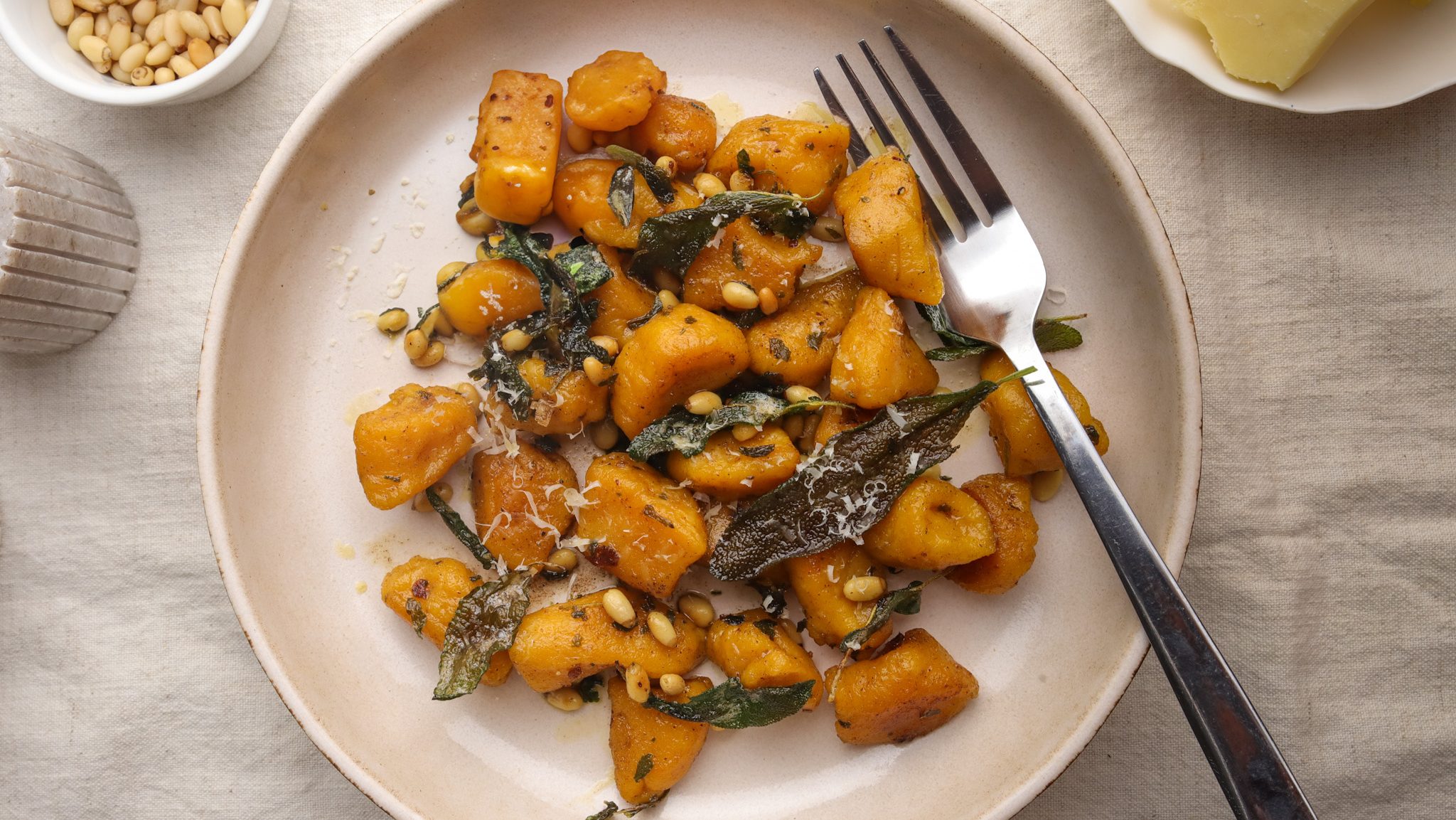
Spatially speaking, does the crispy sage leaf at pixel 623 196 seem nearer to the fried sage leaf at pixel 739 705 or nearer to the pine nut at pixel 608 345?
the pine nut at pixel 608 345

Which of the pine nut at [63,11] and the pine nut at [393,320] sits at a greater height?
the pine nut at [63,11]

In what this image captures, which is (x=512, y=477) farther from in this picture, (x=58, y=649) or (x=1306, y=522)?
(x=1306, y=522)

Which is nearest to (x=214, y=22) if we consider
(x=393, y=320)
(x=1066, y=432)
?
(x=393, y=320)

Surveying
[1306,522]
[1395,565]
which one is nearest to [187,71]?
[1306,522]

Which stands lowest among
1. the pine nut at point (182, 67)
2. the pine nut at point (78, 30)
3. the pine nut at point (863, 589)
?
the pine nut at point (863, 589)

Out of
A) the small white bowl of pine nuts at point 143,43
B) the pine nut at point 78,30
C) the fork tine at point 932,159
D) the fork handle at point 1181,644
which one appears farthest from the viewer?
the pine nut at point 78,30

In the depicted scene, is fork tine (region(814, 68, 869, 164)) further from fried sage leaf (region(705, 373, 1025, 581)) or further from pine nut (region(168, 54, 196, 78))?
pine nut (region(168, 54, 196, 78))

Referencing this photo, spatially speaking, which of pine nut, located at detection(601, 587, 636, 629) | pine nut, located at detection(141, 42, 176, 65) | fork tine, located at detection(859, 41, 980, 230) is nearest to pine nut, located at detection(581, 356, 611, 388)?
pine nut, located at detection(601, 587, 636, 629)

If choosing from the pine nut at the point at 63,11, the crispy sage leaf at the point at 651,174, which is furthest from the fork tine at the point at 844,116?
the pine nut at the point at 63,11
